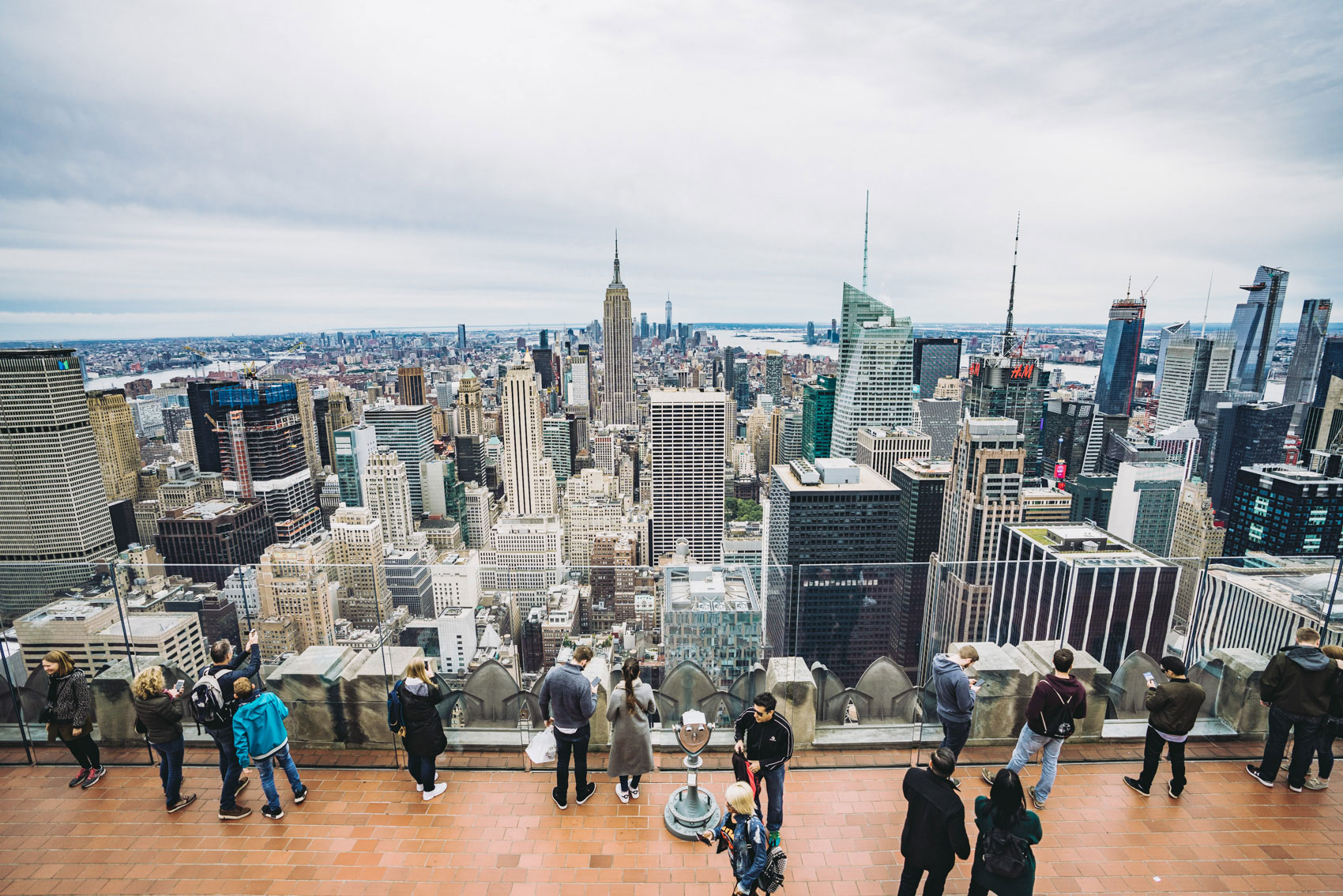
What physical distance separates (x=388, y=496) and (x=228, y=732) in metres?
57.5

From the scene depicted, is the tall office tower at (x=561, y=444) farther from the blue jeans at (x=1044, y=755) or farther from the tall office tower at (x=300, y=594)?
the blue jeans at (x=1044, y=755)

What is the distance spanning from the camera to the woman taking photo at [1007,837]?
123 inches

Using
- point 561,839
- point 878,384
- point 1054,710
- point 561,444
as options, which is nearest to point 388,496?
point 561,444

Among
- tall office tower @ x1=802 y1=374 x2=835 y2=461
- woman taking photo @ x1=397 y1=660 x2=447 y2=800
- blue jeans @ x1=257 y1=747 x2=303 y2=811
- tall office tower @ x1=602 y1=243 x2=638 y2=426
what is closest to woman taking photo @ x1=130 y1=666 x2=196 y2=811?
blue jeans @ x1=257 y1=747 x2=303 y2=811

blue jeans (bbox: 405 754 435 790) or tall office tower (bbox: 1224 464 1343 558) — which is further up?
blue jeans (bbox: 405 754 435 790)

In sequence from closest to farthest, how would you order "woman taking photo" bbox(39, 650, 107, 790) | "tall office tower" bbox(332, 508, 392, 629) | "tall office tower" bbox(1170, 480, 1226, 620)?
Answer: "woman taking photo" bbox(39, 650, 107, 790)
"tall office tower" bbox(332, 508, 392, 629)
"tall office tower" bbox(1170, 480, 1226, 620)

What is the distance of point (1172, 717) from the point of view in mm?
4242

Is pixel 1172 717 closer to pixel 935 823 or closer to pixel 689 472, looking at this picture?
pixel 935 823

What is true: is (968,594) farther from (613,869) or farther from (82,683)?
(82,683)

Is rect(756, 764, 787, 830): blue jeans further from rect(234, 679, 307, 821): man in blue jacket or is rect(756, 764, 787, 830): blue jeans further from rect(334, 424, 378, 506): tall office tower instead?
rect(334, 424, 378, 506): tall office tower

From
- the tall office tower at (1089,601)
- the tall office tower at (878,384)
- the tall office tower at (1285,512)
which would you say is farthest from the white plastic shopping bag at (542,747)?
the tall office tower at (878,384)

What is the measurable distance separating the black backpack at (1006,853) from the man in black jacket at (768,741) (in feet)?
3.84

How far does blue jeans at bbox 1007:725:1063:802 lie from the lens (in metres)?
4.31

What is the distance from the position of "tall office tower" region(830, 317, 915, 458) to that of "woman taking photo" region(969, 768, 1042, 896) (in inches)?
3123
